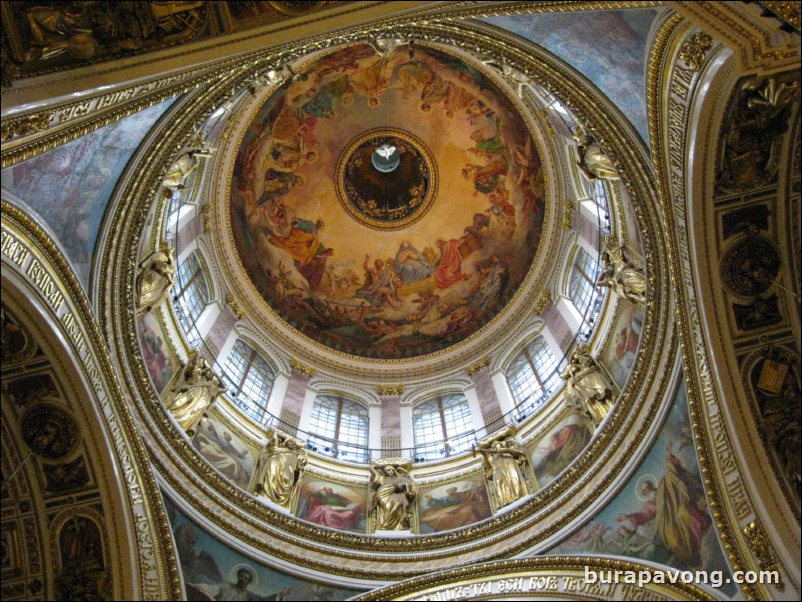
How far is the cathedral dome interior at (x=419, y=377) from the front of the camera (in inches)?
386

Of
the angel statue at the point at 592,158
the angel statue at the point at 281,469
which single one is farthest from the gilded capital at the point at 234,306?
the angel statue at the point at 592,158

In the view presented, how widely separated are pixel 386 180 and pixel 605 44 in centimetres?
1709

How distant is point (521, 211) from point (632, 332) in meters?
10.4

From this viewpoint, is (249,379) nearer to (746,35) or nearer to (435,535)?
(435,535)

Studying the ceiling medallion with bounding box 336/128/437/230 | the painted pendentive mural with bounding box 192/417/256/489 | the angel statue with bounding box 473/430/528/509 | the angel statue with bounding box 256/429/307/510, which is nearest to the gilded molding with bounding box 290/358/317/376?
the angel statue with bounding box 256/429/307/510

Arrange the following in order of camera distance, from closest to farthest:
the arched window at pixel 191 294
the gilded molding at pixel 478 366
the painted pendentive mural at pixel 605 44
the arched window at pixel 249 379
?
1. the painted pendentive mural at pixel 605 44
2. the arched window at pixel 191 294
3. the arched window at pixel 249 379
4. the gilded molding at pixel 478 366

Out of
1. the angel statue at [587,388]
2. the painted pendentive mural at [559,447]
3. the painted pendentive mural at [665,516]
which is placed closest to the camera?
the painted pendentive mural at [665,516]

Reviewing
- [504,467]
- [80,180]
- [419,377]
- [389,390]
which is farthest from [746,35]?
[419,377]

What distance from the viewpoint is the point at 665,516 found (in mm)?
13227

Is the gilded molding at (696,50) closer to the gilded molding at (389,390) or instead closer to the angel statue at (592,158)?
the angel statue at (592,158)

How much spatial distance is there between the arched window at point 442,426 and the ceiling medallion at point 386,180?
8527mm

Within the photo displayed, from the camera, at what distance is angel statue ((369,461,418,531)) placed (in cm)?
1689

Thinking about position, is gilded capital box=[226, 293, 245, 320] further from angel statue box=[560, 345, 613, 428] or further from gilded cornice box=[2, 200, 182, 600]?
angel statue box=[560, 345, 613, 428]

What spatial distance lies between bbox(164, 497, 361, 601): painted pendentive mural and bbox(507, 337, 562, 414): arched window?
695cm
